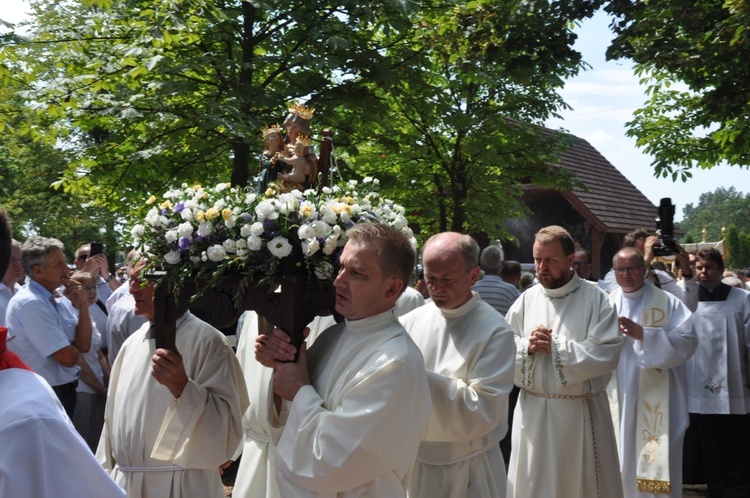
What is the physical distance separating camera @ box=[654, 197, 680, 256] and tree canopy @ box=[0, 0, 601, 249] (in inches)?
136

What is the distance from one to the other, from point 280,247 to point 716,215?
533 ft

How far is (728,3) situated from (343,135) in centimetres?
477

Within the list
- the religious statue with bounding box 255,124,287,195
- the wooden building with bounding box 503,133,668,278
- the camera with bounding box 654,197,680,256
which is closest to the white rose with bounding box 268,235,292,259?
the religious statue with bounding box 255,124,287,195

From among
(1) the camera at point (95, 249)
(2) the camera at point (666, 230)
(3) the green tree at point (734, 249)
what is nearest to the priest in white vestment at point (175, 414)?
(1) the camera at point (95, 249)

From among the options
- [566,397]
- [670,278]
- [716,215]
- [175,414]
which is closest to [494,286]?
[670,278]

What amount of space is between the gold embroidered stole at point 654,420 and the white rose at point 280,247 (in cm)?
501

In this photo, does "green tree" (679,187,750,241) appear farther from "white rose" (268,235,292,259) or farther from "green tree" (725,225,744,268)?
"white rose" (268,235,292,259)

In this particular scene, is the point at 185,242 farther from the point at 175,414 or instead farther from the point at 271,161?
the point at 175,414

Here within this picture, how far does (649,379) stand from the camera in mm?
7699

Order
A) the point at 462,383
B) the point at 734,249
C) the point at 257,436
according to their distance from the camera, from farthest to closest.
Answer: the point at 734,249, the point at 257,436, the point at 462,383

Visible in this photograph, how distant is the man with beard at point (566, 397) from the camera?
5992mm

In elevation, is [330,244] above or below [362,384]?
above

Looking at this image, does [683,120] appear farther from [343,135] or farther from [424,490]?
[424,490]

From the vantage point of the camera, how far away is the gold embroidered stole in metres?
Result: 7.41
